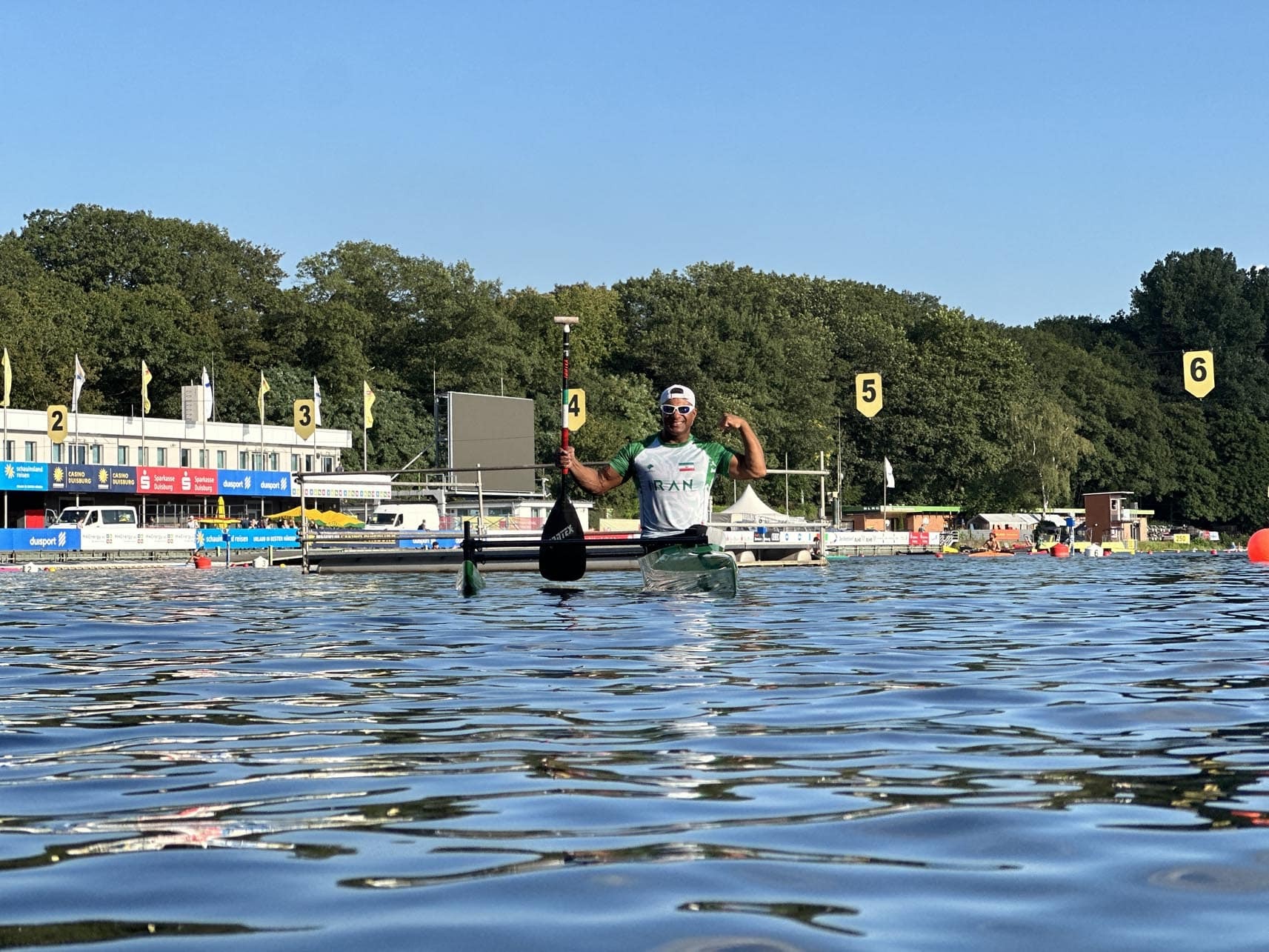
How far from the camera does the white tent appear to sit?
60.7 meters

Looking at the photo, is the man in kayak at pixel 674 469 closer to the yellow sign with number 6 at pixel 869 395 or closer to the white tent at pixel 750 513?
the white tent at pixel 750 513

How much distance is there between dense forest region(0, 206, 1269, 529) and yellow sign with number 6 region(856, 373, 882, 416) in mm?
22954

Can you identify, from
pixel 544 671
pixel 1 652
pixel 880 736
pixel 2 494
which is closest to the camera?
pixel 880 736

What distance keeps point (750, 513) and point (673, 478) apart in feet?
157

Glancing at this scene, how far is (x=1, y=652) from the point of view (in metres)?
11.3

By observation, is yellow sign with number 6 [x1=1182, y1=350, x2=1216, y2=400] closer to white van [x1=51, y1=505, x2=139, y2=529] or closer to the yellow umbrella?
the yellow umbrella

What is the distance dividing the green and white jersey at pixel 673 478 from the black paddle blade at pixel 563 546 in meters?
0.71

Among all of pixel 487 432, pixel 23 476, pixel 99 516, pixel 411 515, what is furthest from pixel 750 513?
pixel 23 476

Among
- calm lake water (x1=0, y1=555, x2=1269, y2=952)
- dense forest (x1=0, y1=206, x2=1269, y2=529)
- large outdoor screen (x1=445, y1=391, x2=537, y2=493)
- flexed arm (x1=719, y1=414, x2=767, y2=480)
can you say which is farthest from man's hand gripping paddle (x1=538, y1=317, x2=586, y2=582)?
dense forest (x1=0, y1=206, x2=1269, y2=529)

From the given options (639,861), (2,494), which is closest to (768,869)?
(639,861)

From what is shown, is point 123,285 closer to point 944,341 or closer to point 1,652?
point 944,341

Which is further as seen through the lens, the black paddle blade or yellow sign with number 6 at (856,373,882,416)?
yellow sign with number 6 at (856,373,882,416)

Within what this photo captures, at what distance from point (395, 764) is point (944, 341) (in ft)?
339

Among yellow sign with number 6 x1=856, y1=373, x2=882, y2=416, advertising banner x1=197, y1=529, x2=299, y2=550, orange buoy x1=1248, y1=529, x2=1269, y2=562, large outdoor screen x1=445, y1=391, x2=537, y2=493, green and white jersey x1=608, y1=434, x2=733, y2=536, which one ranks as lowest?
advertising banner x1=197, y1=529, x2=299, y2=550
